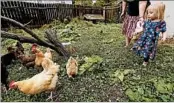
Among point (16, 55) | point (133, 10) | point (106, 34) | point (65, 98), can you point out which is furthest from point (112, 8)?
point (65, 98)

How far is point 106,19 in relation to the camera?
14.5 m

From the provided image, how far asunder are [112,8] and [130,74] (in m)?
10.2

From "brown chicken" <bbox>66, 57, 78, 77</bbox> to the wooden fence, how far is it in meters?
5.87

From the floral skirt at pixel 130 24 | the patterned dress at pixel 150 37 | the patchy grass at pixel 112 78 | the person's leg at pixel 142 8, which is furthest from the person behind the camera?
the floral skirt at pixel 130 24

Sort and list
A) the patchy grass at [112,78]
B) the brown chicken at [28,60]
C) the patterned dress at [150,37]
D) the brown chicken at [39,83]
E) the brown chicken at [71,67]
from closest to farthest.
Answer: the brown chicken at [39,83] → the patchy grass at [112,78] → the brown chicken at [71,67] → the brown chicken at [28,60] → the patterned dress at [150,37]

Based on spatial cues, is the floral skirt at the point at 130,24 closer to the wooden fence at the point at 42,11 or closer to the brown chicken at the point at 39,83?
the brown chicken at the point at 39,83

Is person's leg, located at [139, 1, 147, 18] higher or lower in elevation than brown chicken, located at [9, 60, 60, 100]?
higher

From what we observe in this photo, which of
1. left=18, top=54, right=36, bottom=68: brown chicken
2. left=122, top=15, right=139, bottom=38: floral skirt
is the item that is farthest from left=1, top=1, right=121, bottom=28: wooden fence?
left=18, top=54, right=36, bottom=68: brown chicken

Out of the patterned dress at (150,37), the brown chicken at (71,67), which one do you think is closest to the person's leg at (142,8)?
the patterned dress at (150,37)

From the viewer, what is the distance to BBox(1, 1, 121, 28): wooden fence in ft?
35.2

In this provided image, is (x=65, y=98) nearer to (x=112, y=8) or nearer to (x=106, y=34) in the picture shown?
(x=106, y=34)

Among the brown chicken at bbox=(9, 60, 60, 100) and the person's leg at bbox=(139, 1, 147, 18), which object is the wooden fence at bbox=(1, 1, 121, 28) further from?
the brown chicken at bbox=(9, 60, 60, 100)

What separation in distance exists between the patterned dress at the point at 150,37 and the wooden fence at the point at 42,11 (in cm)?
590

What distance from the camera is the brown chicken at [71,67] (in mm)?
4438
